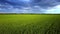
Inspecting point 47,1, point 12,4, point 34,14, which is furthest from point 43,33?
point 12,4

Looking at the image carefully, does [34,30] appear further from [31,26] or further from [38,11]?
[38,11]

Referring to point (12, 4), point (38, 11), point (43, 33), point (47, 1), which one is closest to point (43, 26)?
point (43, 33)

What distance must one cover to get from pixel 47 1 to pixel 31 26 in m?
0.45

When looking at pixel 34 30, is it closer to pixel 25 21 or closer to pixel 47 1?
pixel 25 21

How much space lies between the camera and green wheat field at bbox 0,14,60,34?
204 centimetres

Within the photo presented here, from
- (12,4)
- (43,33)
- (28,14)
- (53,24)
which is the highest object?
(12,4)

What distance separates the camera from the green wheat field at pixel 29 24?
2.04 m

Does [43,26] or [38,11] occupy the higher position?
[38,11]

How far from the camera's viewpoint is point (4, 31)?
206 centimetres

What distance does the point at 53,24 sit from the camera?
6.71 feet

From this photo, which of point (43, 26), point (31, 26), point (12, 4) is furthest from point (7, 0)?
point (43, 26)

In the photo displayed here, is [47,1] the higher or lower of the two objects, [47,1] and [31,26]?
the higher

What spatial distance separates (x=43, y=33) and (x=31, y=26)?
8.0 inches

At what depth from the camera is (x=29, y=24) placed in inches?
81.5
